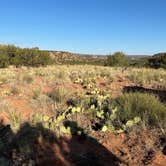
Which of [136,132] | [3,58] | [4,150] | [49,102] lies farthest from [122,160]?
[3,58]

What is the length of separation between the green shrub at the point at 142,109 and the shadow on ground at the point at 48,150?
146 centimetres

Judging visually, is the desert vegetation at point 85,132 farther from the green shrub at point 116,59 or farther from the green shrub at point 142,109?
the green shrub at point 116,59

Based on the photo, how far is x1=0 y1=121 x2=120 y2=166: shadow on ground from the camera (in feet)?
22.4

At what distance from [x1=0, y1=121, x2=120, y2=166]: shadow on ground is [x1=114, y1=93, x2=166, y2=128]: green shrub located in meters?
1.46

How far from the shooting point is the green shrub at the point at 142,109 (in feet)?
28.1

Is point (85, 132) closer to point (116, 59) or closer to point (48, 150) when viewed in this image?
point (48, 150)

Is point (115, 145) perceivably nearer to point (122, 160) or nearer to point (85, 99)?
point (122, 160)

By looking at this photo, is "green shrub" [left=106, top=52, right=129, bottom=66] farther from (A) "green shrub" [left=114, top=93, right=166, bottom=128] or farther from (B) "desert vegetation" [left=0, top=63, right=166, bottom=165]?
(A) "green shrub" [left=114, top=93, right=166, bottom=128]

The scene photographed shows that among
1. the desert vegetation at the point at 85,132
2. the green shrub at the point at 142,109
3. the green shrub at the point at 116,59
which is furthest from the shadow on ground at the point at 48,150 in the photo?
the green shrub at the point at 116,59

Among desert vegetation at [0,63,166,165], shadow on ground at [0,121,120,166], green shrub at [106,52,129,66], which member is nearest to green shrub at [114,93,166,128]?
desert vegetation at [0,63,166,165]

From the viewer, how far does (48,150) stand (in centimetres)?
735

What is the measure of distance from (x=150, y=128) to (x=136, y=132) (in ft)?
1.23

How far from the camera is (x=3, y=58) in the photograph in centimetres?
3488

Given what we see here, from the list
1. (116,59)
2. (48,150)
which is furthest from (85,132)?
(116,59)
